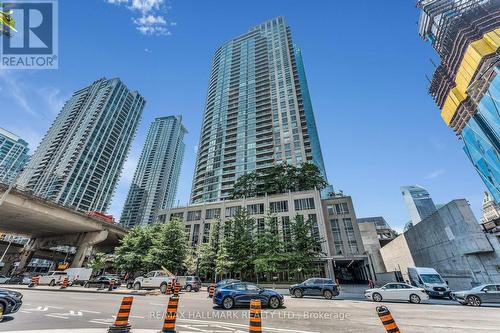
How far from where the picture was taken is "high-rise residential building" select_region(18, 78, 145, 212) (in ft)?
322

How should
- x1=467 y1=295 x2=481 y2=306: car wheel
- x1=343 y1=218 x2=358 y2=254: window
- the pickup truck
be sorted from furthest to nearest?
x1=343 y1=218 x2=358 y2=254: window
the pickup truck
x1=467 y1=295 x2=481 y2=306: car wheel

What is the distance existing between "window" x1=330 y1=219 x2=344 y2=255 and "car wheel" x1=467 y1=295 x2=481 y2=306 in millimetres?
28797

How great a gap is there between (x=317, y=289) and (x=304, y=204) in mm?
28337

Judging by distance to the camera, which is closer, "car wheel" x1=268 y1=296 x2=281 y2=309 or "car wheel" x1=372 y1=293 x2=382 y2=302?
"car wheel" x1=268 y1=296 x2=281 y2=309

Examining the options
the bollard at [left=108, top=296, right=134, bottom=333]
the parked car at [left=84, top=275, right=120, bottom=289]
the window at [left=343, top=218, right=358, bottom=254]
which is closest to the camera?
the bollard at [left=108, top=296, right=134, bottom=333]

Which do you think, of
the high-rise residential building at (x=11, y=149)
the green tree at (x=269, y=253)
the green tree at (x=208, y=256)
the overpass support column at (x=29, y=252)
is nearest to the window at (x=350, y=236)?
the green tree at (x=269, y=253)

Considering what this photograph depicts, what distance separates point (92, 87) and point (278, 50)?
116302 mm

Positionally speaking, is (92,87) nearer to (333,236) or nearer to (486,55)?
(333,236)

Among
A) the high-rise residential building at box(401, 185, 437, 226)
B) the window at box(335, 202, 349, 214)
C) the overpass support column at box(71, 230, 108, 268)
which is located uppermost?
the high-rise residential building at box(401, 185, 437, 226)

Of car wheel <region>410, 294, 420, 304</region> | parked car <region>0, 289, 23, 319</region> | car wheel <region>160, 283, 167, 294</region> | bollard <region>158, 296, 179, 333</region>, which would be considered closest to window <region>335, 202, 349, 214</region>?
car wheel <region>410, 294, 420, 304</region>

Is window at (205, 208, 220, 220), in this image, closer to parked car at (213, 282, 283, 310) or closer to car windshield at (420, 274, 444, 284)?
car windshield at (420, 274, 444, 284)

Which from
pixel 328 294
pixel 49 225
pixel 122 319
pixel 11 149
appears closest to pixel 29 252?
pixel 49 225

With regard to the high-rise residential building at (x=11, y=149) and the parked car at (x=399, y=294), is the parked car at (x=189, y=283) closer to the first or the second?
the parked car at (x=399, y=294)

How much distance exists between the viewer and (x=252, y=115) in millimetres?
85938
